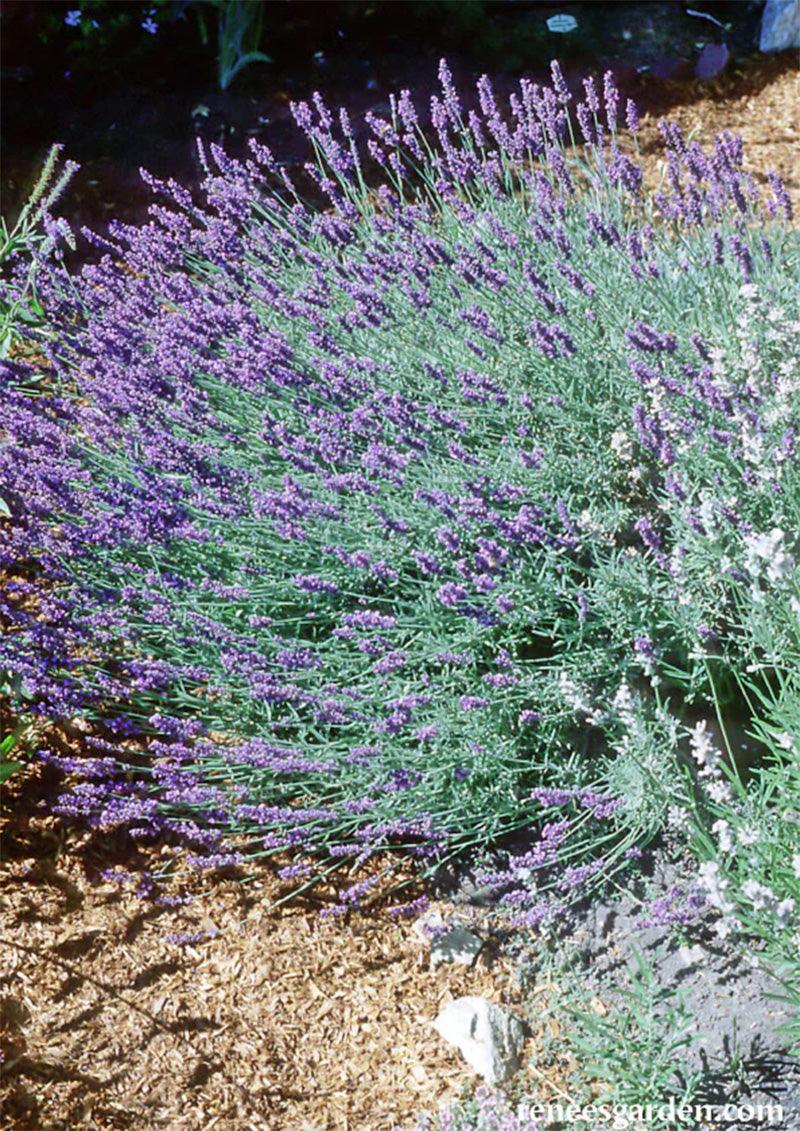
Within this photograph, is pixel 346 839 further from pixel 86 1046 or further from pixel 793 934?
pixel 793 934

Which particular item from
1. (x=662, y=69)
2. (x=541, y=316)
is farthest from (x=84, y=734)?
(x=662, y=69)

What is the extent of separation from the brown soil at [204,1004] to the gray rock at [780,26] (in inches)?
179

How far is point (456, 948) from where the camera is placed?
2.71m

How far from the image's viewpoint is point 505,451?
9.55 feet

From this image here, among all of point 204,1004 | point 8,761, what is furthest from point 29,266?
point 204,1004

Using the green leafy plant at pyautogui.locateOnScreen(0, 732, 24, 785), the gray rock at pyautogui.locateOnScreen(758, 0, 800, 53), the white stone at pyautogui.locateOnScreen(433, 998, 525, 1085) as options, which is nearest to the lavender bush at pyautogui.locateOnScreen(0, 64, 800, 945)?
the green leafy plant at pyautogui.locateOnScreen(0, 732, 24, 785)

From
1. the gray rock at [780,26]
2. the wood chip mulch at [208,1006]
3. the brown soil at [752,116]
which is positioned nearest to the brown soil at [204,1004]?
the wood chip mulch at [208,1006]

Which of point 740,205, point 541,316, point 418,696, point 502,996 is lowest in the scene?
point 502,996

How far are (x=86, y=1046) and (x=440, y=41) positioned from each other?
4717 mm

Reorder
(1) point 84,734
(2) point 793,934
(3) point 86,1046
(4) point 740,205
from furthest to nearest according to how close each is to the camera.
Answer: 1. (1) point 84,734
2. (4) point 740,205
3. (3) point 86,1046
4. (2) point 793,934

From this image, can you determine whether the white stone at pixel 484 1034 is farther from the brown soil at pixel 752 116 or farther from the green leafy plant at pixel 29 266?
the brown soil at pixel 752 116

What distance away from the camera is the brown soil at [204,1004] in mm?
2402

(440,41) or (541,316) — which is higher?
(440,41)

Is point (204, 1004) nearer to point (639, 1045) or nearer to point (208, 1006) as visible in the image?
point (208, 1006)
